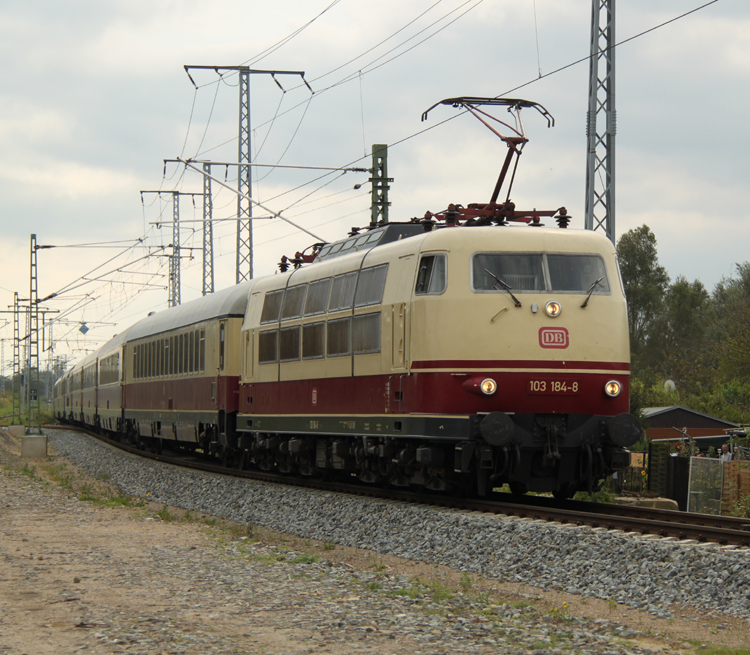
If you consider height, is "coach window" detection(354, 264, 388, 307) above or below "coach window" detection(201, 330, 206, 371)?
above

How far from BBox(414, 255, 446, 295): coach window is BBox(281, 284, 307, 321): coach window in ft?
14.0

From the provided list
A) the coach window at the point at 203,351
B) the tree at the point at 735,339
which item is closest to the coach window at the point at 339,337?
the coach window at the point at 203,351

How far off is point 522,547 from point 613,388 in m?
3.30

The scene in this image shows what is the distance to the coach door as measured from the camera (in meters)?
13.9

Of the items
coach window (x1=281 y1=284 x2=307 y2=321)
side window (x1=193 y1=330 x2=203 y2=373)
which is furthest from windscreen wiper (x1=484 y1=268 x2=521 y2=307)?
side window (x1=193 y1=330 x2=203 y2=373)

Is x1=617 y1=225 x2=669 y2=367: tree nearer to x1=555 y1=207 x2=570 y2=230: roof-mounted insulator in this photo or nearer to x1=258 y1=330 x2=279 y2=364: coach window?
x1=258 y1=330 x2=279 y2=364: coach window

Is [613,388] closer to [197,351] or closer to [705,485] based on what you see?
[705,485]

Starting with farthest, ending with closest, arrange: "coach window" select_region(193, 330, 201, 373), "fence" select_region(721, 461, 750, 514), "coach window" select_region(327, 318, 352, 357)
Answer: "coach window" select_region(193, 330, 201, 373)
"fence" select_region(721, 461, 750, 514)
"coach window" select_region(327, 318, 352, 357)

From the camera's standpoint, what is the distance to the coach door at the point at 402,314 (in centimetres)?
1387

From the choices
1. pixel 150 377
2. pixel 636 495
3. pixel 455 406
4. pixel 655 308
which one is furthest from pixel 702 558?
pixel 655 308

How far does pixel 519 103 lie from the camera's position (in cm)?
1606

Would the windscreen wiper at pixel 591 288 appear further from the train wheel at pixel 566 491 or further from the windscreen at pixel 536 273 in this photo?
the train wheel at pixel 566 491

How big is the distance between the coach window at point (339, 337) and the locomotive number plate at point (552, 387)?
3455mm

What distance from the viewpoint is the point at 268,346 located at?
19234mm
